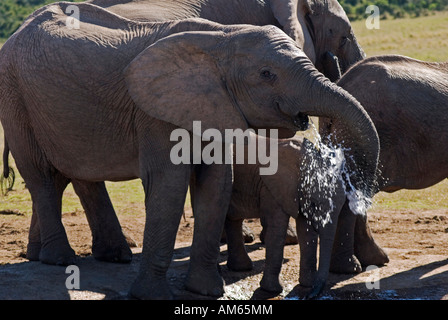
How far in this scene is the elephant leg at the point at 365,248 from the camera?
8047 millimetres

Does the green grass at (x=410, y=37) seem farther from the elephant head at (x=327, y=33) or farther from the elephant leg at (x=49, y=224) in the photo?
the elephant leg at (x=49, y=224)

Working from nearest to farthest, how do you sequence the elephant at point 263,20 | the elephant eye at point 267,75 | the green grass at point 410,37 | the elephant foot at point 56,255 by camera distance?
the elephant eye at point 267,75 → the elephant foot at point 56,255 → the elephant at point 263,20 → the green grass at point 410,37

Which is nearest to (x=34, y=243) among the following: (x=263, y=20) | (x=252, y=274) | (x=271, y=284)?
(x=252, y=274)

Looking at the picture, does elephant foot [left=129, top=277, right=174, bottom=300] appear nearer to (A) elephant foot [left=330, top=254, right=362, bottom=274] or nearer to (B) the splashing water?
(B) the splashing water

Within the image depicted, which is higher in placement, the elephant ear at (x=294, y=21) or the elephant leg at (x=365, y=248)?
the elephant ear at (x=294, y=21)

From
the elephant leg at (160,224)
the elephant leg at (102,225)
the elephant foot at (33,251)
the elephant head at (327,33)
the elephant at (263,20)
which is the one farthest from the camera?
the elephant head at (327,33)

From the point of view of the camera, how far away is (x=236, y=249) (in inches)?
308

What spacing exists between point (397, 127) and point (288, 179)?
1.09 m

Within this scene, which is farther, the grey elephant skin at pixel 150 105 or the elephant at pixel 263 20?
the elephant at pixel 263 20

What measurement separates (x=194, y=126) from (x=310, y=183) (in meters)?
1.14

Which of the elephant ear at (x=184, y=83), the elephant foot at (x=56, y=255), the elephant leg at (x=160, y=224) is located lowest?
the elephant foot at (x=56, y=255)

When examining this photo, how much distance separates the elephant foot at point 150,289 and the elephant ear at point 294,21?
2.51 m

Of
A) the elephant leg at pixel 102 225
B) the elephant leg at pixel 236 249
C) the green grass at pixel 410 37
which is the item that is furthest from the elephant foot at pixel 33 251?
the green grass at pixel 410 37
